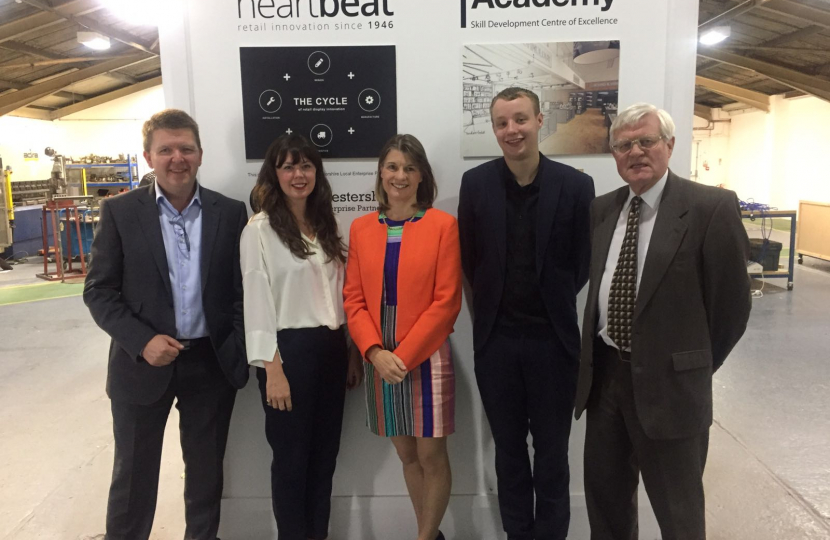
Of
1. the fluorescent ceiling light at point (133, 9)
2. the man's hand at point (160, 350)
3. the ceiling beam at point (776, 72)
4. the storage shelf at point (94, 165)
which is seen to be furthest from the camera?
the ceiling beam at point (776, 72)

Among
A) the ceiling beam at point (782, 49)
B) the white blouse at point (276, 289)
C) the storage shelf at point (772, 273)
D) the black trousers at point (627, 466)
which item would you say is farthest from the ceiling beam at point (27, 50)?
the ceiling beam at point (782, 49)

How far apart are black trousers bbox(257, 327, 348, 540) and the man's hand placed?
29 cm

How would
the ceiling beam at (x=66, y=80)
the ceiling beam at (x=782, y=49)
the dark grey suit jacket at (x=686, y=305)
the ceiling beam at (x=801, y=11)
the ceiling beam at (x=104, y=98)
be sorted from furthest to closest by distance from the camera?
the ceiling beam at (x=104, y=98)
the ceiling beam at (x=66, y=80)
the ceiling beam at (x=782, y=49)
the ceiling beam at (x=801, y=11)
the dark grey suit jacket at (x=686, y=305)

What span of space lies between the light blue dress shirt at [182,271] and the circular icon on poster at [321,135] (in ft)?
1.94

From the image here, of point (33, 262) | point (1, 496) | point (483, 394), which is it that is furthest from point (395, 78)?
point (33, 262)

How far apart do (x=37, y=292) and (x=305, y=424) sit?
715 cm

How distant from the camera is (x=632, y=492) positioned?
5.54 ft

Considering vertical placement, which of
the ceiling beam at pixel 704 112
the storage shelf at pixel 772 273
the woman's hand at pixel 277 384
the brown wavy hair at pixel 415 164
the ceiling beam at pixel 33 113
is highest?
the ceiling beam at pixel 704 112

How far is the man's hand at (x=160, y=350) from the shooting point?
67.4 inches

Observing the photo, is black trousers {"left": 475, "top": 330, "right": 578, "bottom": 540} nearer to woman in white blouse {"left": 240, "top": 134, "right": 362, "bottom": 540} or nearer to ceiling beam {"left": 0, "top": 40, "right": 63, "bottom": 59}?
woman in white blouse {"left": 240, "top": 134, "right": 362, "bottom": 540}

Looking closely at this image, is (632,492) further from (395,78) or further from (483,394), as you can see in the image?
(395,78)

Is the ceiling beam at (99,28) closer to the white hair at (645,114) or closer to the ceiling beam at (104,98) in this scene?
the ceiling beam at (104,98)

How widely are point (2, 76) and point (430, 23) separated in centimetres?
1162

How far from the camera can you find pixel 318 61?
209cm
